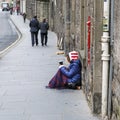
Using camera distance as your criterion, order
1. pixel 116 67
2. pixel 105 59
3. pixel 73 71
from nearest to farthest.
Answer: pixel 116 67 → pixel 105 59 → pixel 73 71

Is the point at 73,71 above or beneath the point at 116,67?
beneath

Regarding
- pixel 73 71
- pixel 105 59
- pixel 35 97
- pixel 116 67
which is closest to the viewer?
pixel 116 67

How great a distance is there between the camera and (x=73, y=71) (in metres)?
13.0

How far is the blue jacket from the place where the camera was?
12984 millimetres

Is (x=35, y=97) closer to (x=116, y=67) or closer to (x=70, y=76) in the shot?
(x=70, y=76)

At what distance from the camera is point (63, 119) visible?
989cm

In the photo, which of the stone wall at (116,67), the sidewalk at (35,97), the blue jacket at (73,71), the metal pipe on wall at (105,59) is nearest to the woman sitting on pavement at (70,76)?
the blue jacket at (73,71)

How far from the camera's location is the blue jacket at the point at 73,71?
12984 mm

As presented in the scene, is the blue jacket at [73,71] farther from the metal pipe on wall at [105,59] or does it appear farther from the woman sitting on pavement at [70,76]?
the metal pipe on wall at [105,59]

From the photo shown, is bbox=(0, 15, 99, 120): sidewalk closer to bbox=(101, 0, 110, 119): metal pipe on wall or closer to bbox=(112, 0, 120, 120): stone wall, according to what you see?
bbox=(101, 0, 110, 119): metal pipe on wall

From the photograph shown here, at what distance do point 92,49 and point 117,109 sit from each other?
2.66 m

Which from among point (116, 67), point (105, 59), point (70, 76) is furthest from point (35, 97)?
point (116, 67)

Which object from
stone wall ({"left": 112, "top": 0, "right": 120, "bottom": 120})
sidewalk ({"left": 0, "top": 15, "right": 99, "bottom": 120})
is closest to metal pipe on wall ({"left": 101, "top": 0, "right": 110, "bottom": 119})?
stone wall ({"left": 112, "top": 0, "right": 120, "bottom": 120})

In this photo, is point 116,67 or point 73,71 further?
point 73,71
